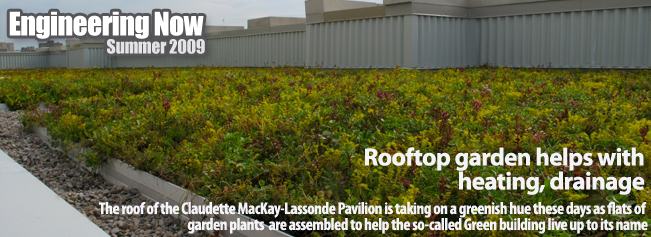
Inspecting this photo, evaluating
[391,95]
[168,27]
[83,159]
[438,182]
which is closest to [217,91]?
[83,159]

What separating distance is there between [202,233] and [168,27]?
20.6m

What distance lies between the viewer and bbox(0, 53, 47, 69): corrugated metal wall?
1559 inches

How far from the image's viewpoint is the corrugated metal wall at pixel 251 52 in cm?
1781

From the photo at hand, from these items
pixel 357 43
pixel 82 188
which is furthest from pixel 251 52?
pixel 82 188

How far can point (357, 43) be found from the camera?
1341 centimetres

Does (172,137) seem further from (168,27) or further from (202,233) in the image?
(168,27)

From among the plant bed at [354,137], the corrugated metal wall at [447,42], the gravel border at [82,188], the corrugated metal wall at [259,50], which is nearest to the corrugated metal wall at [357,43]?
the corrugated metal wall at [447,42]

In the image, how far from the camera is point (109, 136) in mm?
5145

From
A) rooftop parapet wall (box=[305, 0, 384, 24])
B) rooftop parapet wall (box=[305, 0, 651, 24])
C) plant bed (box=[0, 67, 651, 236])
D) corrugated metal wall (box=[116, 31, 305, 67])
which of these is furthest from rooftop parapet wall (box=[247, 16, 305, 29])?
plant bed (box=[0, 67, 651, 236])

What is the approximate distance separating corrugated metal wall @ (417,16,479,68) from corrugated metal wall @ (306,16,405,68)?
553 millimetres

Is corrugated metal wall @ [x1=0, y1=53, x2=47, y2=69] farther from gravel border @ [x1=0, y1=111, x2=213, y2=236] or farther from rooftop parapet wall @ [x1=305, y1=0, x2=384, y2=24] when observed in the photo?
gravel border @ [x1=0, y1=111, x2=213, y2=236]

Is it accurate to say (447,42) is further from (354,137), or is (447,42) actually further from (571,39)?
(354,137)

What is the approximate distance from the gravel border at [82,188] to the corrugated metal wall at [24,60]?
37725mm

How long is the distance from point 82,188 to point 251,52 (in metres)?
15.7
